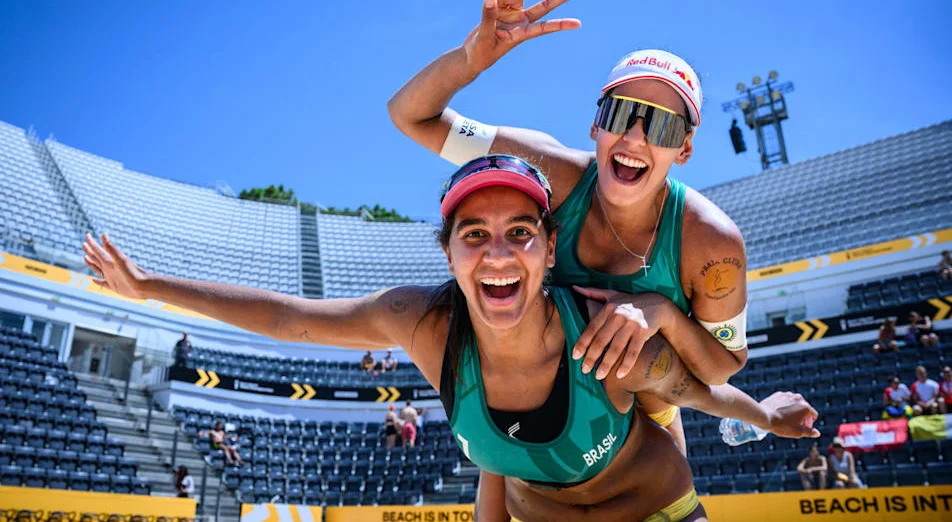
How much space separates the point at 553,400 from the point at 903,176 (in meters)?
27.9

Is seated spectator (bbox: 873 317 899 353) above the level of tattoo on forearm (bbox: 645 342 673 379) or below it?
above

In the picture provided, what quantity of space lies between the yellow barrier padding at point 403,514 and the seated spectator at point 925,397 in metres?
7.90

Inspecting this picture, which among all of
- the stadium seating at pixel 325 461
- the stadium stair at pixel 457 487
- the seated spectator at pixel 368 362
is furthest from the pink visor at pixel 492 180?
the seated spectator at pixel 368 362

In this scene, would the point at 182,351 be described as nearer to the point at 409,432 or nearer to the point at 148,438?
the point at 148,438

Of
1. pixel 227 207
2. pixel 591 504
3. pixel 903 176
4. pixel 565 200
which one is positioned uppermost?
pixel 227 207

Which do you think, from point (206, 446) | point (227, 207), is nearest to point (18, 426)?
point (206, 446)

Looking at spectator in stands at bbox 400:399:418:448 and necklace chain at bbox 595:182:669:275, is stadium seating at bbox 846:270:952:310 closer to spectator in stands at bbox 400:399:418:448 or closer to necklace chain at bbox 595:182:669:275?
spectator in stands at bbox 400:399:418:448

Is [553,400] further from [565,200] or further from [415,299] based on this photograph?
[565,200]

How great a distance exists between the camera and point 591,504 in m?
3.21

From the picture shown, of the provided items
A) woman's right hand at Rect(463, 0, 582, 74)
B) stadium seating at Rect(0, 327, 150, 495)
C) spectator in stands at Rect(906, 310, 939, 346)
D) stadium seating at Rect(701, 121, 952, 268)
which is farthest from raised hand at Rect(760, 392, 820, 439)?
stadium seating at Rect(701, 121, 952, 268)

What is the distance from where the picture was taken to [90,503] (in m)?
12.5

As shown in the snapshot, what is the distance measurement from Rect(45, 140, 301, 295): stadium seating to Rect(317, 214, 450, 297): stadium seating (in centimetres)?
157

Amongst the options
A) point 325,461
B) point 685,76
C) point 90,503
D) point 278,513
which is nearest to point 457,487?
point 325,461

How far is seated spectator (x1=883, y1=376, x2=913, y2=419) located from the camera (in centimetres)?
1281
